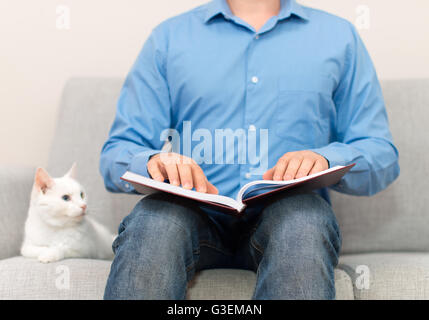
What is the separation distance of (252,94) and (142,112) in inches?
10.5

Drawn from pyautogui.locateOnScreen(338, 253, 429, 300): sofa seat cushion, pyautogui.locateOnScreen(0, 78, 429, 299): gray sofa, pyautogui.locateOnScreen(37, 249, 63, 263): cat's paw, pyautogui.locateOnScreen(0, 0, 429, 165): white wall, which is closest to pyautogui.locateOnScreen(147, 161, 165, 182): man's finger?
pyautogui.locateOnScreen(0, 78, 429, 299): gray sofa

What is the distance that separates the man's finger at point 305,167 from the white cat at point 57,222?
0.56 m

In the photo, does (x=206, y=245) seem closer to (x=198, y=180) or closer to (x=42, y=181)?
(x=198, y=180)

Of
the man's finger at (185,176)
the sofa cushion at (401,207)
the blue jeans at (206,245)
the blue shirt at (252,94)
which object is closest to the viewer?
the blue jeans at (206,245)

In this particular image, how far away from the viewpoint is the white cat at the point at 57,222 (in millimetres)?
1113

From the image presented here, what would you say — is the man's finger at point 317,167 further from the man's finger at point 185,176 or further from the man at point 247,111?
Answer: the man's finger at point 185,176

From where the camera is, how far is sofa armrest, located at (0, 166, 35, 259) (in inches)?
46.0

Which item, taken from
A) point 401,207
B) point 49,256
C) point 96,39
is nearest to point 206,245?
point 49,256

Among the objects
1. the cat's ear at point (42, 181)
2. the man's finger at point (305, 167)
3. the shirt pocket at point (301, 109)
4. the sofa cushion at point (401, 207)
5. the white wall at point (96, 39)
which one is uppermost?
the white wall at point (96, 39)

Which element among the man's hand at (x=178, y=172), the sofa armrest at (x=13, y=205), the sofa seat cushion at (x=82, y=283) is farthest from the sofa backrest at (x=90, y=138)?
the man's hand at (x=178, y=172)

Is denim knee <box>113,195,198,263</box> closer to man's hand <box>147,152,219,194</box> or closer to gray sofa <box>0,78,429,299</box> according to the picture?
man's hand <box>147,152,219,194</box>

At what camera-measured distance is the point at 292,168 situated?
0.86 meters
